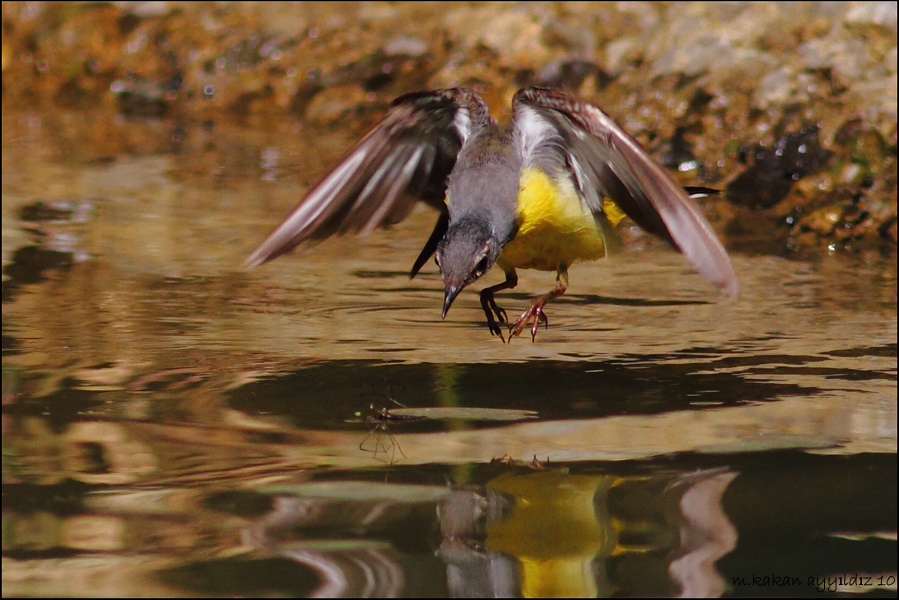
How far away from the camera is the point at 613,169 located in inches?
180

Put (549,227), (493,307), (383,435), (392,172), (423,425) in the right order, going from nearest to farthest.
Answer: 1. (383,435)
2. (423,425)
3. (549,227)
4. (392,172)
5. (493,307)

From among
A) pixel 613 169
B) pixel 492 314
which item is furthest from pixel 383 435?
pixel 613 169

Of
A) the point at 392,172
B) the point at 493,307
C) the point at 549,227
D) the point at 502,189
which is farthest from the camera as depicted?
the point at 493,307

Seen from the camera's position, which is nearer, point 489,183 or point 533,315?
point 489,183

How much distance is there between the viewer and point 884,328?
534cm

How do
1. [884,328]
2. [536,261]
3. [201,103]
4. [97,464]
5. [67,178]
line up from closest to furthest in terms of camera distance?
1. [97,464]
2. [536,261]
3. [884,328]
4. [67,178]
5. [201,103]

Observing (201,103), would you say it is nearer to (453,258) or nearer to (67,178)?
(67,178)

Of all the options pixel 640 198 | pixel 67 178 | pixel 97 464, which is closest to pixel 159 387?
pixel 97 464

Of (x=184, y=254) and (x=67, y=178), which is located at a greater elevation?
(x=67, y=178)

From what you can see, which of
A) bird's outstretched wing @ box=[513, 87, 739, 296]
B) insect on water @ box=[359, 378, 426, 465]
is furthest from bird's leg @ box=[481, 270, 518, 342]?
insect on water @ box=[359, 378, 426, 465]

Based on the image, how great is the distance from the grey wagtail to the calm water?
0.48 meters

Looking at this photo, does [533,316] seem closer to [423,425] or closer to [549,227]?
[549,227]

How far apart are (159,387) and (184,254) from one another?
7.18 ft

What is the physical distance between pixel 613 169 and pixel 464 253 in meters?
0.68
